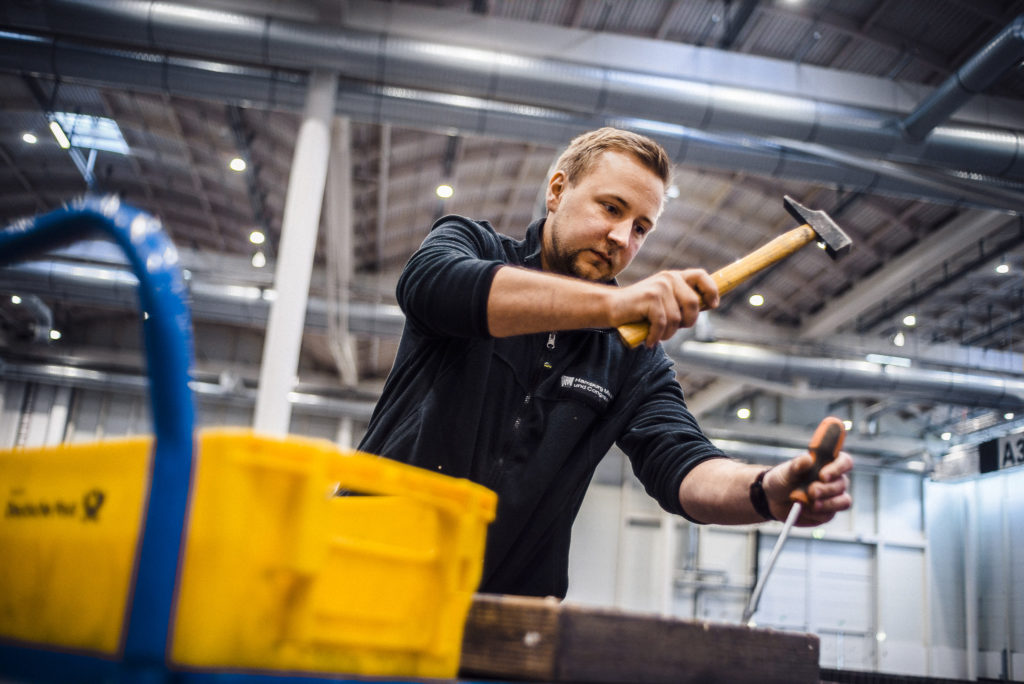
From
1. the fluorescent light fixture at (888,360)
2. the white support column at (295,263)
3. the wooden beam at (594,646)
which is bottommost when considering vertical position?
the wooden beam at (594,646)

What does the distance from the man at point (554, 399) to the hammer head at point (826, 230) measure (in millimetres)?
379

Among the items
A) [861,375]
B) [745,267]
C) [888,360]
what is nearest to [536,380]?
[745,267]

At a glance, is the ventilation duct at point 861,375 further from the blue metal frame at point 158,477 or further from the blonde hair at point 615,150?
the blue metal frame at point 158,477

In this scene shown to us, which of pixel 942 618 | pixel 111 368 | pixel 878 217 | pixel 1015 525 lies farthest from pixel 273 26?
pixel 942 618

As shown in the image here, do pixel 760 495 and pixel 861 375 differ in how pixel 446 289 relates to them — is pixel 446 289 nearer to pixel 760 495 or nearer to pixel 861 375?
→ pixel 760 495

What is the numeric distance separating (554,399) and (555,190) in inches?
19.0

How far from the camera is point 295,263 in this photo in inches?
213

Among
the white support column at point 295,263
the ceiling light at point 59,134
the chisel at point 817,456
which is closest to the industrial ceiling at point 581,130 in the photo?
the ceiling light at point 59,134

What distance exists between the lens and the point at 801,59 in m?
6.87

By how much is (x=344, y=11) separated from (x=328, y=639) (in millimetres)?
5727

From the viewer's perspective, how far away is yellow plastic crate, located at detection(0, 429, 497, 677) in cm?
59

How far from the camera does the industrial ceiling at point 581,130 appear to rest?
5.62 m

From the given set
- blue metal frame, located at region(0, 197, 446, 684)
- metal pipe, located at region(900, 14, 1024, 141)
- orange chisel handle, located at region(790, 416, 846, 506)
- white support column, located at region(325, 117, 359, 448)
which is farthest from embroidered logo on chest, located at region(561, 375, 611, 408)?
white support column, located at region(325, 117, 359, 448)

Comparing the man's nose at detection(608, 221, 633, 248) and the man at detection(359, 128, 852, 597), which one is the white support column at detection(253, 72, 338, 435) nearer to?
the man at detection(359, 128, 852, 597)
